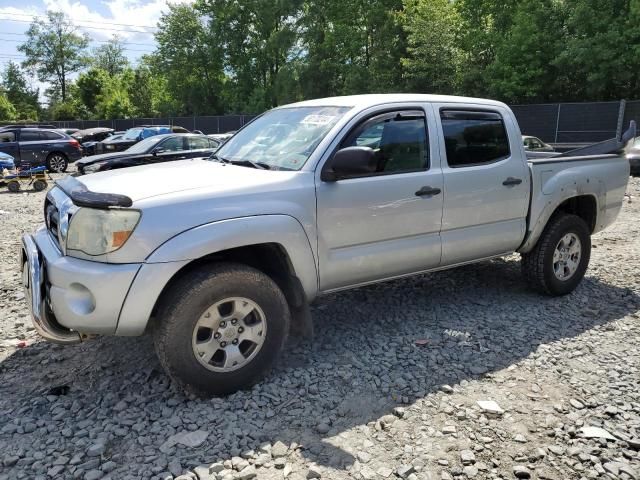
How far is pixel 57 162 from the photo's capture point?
60.1 feet

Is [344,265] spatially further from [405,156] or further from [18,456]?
[18,456]

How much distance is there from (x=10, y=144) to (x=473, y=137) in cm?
1778

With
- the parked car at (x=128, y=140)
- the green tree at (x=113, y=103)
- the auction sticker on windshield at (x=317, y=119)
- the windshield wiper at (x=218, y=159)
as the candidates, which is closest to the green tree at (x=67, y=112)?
the green tree at (x=113, y=103)

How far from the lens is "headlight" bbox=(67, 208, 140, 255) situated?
2928 millimetres

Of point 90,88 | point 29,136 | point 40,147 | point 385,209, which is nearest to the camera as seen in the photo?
point 385,209

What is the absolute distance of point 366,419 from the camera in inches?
124

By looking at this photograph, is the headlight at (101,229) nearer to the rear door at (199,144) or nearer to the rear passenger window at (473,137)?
the rear passenger window at (473,137)

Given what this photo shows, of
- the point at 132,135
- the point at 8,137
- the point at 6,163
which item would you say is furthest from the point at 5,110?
the point at 6,163

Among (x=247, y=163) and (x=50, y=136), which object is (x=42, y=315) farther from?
(x=50, y=136)

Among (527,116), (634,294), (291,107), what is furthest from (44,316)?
(527,116)

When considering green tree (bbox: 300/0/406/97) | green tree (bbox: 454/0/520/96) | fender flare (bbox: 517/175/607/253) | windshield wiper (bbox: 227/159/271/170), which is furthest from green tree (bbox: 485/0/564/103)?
windshield wiper (bbox: 227/159/271/170)

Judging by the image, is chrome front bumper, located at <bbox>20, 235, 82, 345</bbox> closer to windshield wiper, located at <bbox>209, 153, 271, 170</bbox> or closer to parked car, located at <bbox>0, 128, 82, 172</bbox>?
windshield wiper, located at <bbox>209, 153, 271, 170</bbox>

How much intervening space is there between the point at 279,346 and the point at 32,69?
8954 centimetres

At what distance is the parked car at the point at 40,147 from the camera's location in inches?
696
